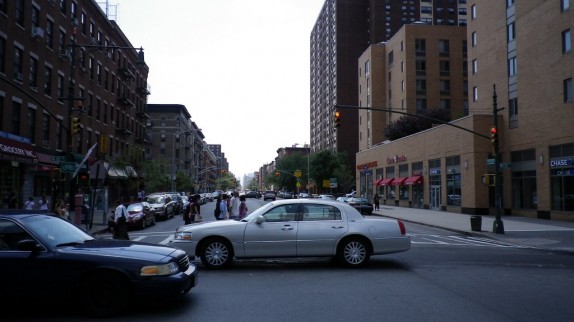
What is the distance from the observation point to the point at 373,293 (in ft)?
28.5

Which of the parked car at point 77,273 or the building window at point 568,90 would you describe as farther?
the building window at point 568,90

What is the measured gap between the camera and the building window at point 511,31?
38263 millimetres

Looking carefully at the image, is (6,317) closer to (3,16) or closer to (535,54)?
(3,16)

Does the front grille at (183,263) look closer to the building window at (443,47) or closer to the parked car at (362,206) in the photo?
the parked car at (362,206)

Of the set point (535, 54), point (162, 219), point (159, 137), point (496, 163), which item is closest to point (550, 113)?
point (535, 54)

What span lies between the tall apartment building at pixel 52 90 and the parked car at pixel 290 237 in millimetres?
11801

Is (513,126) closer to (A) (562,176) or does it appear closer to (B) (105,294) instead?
(A) (562,176)

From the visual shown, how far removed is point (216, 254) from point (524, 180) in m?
30.9

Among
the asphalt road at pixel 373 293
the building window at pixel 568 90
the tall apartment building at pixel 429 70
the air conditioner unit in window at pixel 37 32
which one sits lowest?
the asphalt road at pixel 373 293

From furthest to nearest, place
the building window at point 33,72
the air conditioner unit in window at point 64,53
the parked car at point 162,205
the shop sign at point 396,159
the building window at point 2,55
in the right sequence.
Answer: the shop sign at point 396,159 < the air conditioner unit in window at point 64,53 < the building window at point 33,72 < the parked car at point 162,205 < the building window at point 2,55

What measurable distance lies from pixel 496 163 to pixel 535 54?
606 inches

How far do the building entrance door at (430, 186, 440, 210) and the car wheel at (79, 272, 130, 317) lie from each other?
43.7 m

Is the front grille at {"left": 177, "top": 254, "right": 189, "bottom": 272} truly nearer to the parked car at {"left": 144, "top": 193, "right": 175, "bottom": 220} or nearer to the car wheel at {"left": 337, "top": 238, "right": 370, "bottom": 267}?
the car wheel at {"left": 337, "top": 238, "right": 370, "bottom": 267}

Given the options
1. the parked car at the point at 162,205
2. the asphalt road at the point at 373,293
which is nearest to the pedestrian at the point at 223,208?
the asphalt road at the point at 373,293
